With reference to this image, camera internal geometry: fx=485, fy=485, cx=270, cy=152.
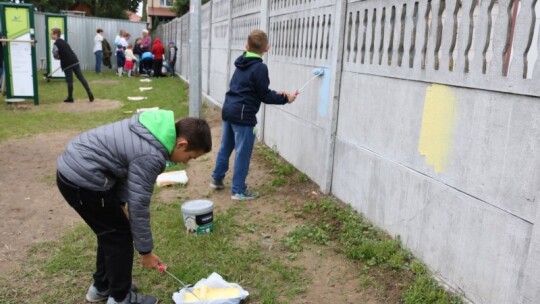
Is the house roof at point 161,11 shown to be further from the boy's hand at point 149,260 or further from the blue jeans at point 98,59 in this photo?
the boy's hand at point 149,260

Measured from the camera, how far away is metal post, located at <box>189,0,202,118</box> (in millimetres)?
7945

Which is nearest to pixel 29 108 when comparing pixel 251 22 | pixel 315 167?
pixel 251 22

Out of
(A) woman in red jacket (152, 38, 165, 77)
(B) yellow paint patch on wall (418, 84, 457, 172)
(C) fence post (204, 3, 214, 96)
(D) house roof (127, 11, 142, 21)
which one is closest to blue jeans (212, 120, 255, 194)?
(B) yellow paint patch on wall (418, 84, 457, 172)

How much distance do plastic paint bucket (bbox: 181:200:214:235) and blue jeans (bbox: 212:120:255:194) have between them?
3.07ft

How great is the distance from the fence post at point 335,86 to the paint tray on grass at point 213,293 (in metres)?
2.05

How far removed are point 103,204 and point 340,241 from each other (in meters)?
2.08

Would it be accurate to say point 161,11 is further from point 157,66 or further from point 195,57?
point 195,57

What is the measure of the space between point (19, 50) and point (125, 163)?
986 cm

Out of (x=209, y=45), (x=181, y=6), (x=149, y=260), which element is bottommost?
(x=149, y=260)

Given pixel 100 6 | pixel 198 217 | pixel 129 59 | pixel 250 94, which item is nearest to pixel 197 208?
pixel 198 217

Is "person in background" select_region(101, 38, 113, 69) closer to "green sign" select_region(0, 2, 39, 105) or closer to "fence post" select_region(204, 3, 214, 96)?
"green sign" select_region(0, 2, 39, 105)

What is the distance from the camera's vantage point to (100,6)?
3875cm

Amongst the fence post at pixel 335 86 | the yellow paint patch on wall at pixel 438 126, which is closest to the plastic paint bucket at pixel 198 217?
the fence post at pixel 335 86

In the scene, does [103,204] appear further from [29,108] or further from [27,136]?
[29,108]
